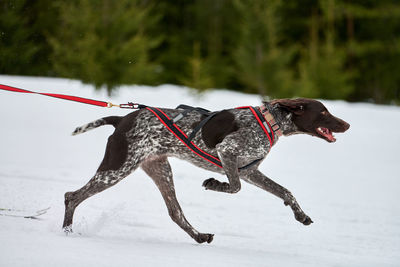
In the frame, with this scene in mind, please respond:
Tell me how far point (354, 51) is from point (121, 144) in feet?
55.6

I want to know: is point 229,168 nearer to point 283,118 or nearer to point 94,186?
point 283,118

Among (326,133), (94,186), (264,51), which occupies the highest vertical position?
(326,133)

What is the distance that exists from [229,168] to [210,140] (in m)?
0.30

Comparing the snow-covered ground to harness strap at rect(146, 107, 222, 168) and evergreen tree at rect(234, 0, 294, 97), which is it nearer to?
harness strap at rect(146, 107, 222, 168)

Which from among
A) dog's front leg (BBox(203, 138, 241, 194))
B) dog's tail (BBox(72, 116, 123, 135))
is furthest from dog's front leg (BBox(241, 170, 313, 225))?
dog's tail (BBox(72, 116, 123, 135))

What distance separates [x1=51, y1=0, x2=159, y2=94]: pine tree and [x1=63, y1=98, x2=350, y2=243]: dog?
8.33 meters

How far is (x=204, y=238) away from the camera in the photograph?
4000 mm

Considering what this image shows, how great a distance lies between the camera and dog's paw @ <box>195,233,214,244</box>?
3998 mm

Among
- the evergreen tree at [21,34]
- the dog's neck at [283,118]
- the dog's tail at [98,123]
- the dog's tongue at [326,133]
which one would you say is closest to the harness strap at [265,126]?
the dog's neck at [283,118]

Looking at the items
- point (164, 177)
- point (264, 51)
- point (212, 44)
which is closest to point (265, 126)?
point (164, 177)

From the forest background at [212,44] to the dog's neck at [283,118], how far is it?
614 centimetres

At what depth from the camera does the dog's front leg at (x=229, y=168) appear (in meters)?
3.78

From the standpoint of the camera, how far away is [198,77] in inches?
558

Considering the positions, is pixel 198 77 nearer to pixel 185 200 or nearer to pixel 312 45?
pixel 312 45
